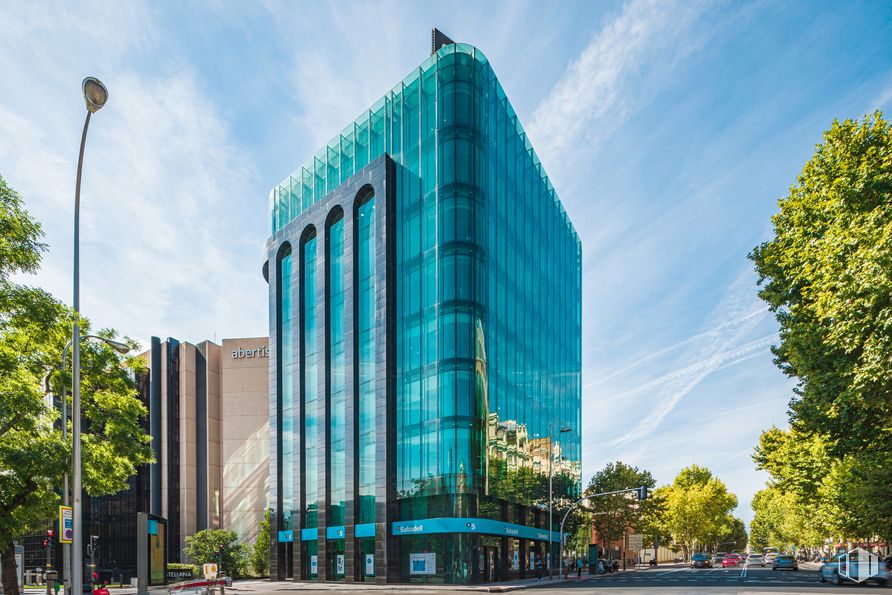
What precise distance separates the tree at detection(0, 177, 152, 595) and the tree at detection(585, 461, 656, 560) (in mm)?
68400

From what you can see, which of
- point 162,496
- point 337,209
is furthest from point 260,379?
point 337,209

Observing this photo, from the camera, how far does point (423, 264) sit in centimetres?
4844

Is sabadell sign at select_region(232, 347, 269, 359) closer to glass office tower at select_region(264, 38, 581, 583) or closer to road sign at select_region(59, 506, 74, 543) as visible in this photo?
glass office tower at select_region(264, 38, 581, 583)

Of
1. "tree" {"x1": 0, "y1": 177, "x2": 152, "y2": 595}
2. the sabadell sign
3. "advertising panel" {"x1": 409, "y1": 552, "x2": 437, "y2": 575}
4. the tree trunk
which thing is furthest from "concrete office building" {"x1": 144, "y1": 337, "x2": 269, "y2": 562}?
"tree" {"x1": 0, "y1": 177, "x2": 152, "y2": 595}

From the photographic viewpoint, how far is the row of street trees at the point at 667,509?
8444cm

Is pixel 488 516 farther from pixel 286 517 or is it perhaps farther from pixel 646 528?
pixel 646 528

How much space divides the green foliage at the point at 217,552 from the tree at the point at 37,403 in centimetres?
4914

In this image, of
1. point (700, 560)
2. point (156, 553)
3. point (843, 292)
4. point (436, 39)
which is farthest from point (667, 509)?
point (843, 292)

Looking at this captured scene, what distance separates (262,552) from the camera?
68.8 metres

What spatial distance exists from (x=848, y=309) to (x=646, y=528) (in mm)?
78306

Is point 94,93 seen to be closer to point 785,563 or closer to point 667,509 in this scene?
point 785,563

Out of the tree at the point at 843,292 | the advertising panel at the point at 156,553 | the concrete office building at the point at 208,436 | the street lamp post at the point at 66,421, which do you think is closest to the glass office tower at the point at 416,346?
the advertising panel at the point at 156,553

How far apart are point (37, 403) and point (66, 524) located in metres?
3.17

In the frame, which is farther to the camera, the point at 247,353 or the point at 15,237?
the point at 247,353
